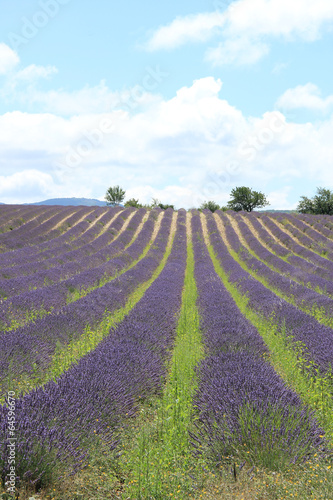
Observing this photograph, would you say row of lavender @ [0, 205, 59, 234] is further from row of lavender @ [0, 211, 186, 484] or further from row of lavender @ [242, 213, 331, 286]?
row of lavender @ [0, 211, 186, 484]

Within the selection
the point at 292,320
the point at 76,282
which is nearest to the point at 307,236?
the point at 76,282

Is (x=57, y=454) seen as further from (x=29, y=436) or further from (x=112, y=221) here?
(x=112, y=221)

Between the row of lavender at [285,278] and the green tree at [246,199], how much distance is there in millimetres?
21984

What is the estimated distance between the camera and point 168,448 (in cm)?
297

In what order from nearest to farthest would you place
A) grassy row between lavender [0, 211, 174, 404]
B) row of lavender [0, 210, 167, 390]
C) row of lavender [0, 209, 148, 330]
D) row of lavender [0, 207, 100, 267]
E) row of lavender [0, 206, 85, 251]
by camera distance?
grassy row between lavender [0, 211, 174, 404] < row of lavender [0, 210, 167, 390] < row of lavender [0, 209, 148, 330] < row of lavender [0, 207, 100, 267] < row of lavender [0, 206, 85, 251]

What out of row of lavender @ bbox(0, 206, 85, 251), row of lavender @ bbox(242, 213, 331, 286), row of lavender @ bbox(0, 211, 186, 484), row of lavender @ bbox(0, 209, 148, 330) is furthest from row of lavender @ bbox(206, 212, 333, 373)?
row of lavender @ bbox(0, 206, 85, 251)

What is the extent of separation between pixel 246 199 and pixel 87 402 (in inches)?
1788

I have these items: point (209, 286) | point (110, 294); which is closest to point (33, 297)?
point (110, 294)

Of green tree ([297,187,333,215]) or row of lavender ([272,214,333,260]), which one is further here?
green tree ([297,187,333,215])

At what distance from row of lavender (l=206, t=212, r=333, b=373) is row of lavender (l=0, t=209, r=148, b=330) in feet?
15.5

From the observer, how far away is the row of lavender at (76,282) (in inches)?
297

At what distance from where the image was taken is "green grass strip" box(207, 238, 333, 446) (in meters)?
3.84

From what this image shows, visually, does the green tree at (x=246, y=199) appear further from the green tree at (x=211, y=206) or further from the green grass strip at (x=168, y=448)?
the green grass strip at (x=168, y=448)

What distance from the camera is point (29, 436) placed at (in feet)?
8.46
